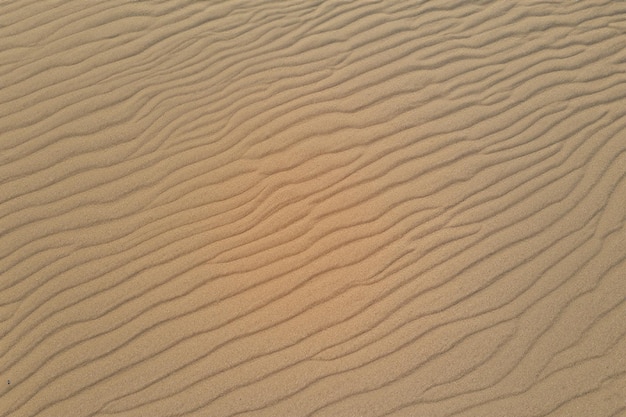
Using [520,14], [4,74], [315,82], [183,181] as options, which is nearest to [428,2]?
[520,14]

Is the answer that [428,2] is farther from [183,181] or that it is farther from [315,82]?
[183,181]

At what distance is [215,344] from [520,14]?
14.5 feet

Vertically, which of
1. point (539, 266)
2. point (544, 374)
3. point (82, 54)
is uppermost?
point (82, 54)

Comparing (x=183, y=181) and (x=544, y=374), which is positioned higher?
(x=183, y=181)

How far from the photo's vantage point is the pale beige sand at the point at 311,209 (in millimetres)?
3500

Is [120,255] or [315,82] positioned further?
[315,82]

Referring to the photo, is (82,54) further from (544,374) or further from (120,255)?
(544,374)

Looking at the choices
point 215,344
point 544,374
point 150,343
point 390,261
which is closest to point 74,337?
point 150,343

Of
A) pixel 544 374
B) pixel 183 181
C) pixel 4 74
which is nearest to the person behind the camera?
pixel 544 374

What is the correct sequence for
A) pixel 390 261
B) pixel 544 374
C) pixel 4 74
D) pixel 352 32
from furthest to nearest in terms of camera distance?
pixel 352 32, pixel 4 74, pixel 390 261, pixel 544 374

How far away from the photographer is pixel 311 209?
14.2 ft

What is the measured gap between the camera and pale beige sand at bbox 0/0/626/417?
138 inches

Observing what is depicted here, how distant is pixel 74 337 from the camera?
3.62m

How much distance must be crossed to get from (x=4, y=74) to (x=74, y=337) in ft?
8.84
